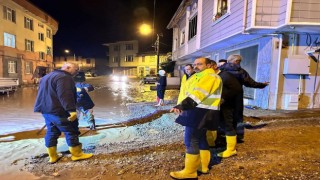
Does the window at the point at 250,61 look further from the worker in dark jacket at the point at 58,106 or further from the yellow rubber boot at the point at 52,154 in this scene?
the yellow rubber boot at the point at 52,154

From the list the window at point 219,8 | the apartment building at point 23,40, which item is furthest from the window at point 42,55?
the window at point 219,8

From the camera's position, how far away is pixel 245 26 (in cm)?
796

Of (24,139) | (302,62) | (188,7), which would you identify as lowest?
(24,139)

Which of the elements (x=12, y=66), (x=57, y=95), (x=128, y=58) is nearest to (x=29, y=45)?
(x=12, y=66)

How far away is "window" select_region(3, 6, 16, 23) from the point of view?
21.7 m

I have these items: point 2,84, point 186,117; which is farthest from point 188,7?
point 186,117

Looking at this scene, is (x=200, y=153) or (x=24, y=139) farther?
(x=24, y=139)

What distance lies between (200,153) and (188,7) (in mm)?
15683

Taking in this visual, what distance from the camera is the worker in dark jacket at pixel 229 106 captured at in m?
3.87

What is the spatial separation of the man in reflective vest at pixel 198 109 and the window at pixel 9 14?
82.1 ft

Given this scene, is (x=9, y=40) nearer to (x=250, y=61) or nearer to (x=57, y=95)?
(x=250, y=61)

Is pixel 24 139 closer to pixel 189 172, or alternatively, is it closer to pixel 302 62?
pixel 189 172

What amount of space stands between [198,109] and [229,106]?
1.12 meters

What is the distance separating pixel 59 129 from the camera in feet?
13.3
